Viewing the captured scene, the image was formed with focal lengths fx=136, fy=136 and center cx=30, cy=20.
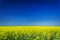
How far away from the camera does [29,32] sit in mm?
1646

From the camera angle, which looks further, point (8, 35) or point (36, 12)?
point (36, 12)

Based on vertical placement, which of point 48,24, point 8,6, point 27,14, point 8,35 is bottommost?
point 8,35

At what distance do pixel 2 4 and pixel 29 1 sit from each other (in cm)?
36

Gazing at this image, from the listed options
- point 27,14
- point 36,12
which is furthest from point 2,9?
point 36,12

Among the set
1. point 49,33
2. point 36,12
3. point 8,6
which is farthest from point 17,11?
point 49,33

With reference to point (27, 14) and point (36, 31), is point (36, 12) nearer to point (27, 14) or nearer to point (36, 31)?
point (27, 14)

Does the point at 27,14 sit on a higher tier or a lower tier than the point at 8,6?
lower

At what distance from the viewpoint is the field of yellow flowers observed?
1.58 metres

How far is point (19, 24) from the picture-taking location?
1730 millimetres

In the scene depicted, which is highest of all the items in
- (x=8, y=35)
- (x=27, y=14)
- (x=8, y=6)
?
(x=8, y=6)

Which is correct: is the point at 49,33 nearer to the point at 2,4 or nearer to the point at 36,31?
the point at 36,31

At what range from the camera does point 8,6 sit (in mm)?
1768

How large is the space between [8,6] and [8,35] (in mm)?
387

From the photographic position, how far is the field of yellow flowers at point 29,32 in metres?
1.58
